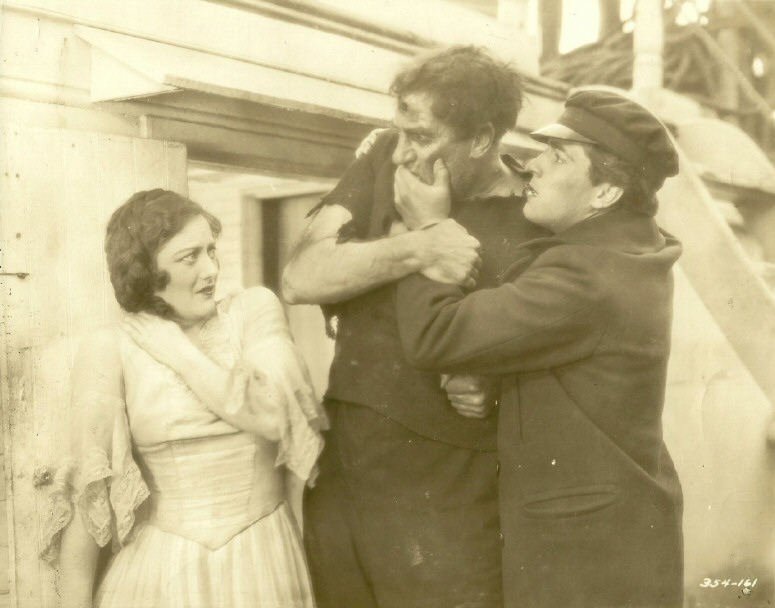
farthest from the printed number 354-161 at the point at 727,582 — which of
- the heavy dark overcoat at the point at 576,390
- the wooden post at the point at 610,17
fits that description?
the wooden post at the point at 610,17

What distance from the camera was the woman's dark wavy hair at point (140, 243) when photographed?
2.33 metres

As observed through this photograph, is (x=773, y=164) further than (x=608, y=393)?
Yes

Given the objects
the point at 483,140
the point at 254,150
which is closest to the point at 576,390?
the point at 483,140

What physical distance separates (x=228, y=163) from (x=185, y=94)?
222 millimetres

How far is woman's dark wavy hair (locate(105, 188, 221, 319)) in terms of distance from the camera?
233 centimetres

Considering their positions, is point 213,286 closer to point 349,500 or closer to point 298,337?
point 298,337

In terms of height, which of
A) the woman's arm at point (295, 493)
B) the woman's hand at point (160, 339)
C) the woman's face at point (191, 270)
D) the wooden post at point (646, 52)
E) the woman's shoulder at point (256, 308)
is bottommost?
the woman's arm at point (295, 493)

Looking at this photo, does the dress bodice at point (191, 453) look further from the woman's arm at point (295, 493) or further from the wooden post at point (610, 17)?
the wooden post at point (610, 17)

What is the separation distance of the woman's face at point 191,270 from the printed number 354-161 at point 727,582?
1.84 m

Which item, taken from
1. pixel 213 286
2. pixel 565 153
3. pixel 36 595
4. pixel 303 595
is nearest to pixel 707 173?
pixel 565 153

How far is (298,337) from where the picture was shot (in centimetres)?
248

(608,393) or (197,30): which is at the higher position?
(197,30)

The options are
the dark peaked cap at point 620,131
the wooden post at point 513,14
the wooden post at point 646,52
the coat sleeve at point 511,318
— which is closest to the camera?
the coat sleeve at point 511,318

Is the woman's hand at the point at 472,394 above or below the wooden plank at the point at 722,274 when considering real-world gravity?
below
